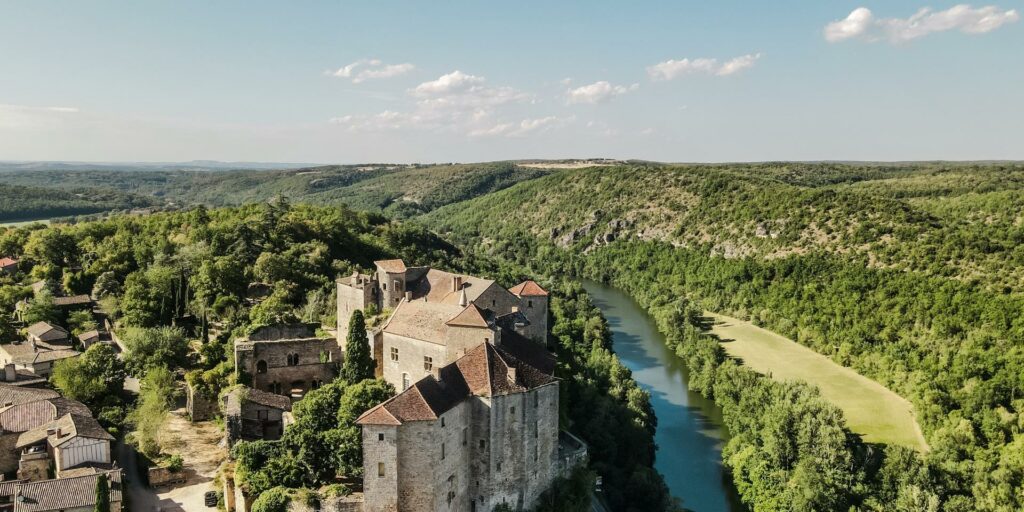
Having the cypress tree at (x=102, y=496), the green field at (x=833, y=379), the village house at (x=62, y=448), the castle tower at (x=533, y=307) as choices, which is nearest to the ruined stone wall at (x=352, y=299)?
the castle tower at (x=533, y=307)

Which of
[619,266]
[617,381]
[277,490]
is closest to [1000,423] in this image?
[617,381]

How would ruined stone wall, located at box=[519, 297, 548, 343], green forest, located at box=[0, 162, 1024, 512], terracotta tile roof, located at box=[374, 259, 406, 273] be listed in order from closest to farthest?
1. green forest, located at box=[0, 162, 1024, 512]
2. ruined stone wall, located at box=[519, 297, 548, 343]
3. terracotta tile roof, located at box=[374, 259, 406, 273]

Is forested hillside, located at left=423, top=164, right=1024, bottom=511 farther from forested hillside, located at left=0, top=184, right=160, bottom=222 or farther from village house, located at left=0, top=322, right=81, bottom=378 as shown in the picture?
forested hillside, located at left=0, top=184, right=160, bottom=222

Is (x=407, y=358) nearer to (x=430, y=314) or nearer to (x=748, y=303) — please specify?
(x=430, y=314)

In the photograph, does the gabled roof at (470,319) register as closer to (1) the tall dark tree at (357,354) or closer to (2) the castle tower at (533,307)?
(1) the tall dark tree at (357,354)

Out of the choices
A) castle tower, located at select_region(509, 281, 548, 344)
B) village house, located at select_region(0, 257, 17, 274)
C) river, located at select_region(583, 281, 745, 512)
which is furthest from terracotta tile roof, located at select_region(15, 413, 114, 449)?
village house, located at select_region(0, 257, 17, 274)

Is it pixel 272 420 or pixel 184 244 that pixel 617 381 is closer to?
pixel 272 420

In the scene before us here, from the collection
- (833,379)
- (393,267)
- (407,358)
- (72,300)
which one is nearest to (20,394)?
(407,358)
